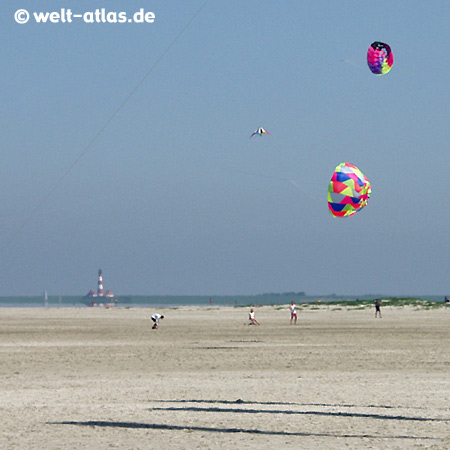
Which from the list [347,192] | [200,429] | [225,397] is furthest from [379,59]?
[200,429]

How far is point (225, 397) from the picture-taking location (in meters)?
15.9

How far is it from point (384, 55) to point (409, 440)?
20611 mm

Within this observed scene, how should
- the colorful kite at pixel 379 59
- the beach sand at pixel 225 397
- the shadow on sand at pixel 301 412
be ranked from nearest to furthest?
the beach sand at pixel 225 397 → the shadow on sand at pixel 301 412 → the colorful kite at pixel 379 59

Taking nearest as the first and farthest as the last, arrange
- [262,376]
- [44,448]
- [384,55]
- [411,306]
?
[44,448] < [262,376] < [384,55] < [411,306]

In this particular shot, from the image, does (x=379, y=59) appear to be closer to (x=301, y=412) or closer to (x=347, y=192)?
(x=347, y=192)

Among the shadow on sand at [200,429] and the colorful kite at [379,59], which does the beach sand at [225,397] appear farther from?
the colorful kite at [379,59]

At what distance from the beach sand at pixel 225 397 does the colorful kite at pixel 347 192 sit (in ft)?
14.5

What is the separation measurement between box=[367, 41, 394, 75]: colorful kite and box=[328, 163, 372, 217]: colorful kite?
329 cm

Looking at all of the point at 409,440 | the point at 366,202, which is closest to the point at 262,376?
the point at 409,440

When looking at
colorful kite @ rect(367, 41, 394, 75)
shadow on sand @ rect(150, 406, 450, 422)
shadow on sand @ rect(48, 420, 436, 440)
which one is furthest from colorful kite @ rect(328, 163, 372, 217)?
shadow on sand @ rect(48, 420, 436, 440)

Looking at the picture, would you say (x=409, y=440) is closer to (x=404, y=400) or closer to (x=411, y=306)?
(x=404, y=400)

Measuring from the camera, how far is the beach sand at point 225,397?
11.8 metres

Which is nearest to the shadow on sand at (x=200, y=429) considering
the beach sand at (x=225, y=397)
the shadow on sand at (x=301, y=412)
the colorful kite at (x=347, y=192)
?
the beach sand at (x=225, y=397)

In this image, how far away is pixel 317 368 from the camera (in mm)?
21562
